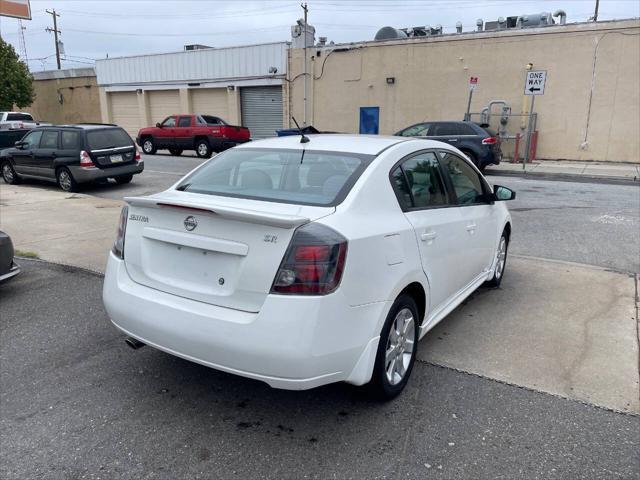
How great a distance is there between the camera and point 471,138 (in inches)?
604

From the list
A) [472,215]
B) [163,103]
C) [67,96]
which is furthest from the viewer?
[67,96]

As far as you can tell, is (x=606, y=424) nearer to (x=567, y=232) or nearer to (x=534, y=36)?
(x=567, y=232)

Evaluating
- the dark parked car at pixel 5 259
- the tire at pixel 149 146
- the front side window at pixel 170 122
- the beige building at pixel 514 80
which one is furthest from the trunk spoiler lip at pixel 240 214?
the tire at pixel 149 146

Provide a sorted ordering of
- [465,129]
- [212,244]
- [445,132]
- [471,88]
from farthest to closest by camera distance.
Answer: [471,88], [445,132], [465,129], [212,244]

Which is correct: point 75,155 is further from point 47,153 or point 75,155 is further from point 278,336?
point 278,336

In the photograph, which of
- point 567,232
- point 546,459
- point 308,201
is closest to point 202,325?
point 308,201

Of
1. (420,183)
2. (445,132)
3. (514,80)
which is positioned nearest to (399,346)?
(420,183)

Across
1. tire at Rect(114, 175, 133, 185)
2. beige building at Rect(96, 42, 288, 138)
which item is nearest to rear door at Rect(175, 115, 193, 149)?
beige building at Rect(96, 42, 288, 138)

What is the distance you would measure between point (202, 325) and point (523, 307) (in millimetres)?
3325

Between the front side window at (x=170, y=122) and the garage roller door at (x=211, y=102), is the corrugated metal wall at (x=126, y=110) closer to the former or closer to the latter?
the garage roller door at (x=211, y=102)

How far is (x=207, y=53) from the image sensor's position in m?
28.6

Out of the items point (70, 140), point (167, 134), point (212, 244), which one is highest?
point (70, 140)

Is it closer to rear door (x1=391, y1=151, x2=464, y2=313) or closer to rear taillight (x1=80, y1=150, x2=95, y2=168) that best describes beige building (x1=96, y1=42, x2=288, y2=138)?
rear taillight (x1=80, y1=150, x2=95, y2=168)

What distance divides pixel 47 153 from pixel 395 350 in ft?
38.4
